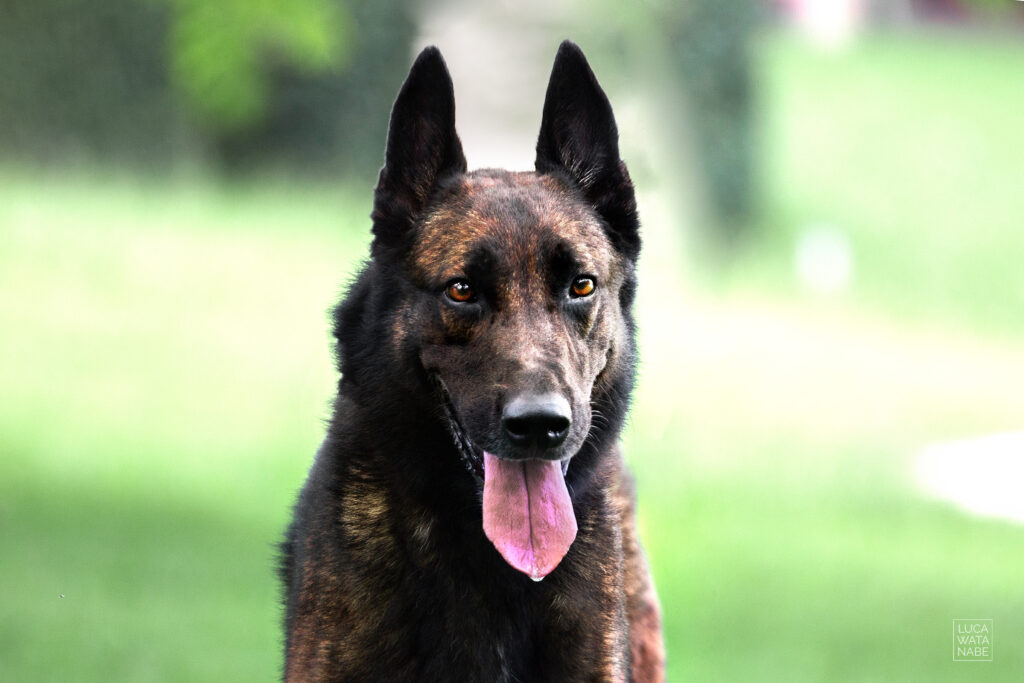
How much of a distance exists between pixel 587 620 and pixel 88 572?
4360 millimetres

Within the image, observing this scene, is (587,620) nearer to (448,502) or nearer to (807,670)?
(448,502)

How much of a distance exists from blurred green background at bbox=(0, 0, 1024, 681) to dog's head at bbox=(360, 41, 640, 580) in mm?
3020

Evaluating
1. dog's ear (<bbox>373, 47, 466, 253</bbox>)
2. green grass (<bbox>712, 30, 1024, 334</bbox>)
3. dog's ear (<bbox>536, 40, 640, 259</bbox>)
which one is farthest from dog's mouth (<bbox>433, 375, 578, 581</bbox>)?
green grass (<bbox>712, 30, 1024, 334</bbox>)

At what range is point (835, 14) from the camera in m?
10.5

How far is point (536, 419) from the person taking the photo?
9.55 feet

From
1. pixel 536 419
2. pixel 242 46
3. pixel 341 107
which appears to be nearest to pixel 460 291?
pixel 536 419

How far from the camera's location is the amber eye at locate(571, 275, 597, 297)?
10.7 ft

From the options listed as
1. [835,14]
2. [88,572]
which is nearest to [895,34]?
[835,14]

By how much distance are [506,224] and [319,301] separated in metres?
5.79

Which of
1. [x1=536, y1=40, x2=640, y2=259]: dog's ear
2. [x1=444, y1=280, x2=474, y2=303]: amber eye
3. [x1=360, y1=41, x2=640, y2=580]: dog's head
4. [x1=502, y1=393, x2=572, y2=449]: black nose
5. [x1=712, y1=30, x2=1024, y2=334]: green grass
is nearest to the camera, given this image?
[x1=502, y1=393, x2=572, y2=449]: black nose

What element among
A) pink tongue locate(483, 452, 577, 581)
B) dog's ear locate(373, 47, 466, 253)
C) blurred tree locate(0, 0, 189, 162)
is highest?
blurred tree locate(0, 0, 189, 162)

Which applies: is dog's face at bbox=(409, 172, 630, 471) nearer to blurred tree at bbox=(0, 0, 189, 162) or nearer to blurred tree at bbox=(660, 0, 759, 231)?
blurred tree at bbox=(0, 0, 189, 162)

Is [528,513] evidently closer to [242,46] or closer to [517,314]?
[517,314]

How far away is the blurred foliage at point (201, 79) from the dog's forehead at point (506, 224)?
4.74 meters
